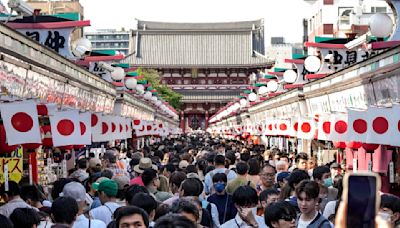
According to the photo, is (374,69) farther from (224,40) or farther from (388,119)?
(224,40)

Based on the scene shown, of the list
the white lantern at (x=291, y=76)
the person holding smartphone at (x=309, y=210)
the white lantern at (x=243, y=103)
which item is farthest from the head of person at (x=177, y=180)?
the white lantern at (x=243, y=103)

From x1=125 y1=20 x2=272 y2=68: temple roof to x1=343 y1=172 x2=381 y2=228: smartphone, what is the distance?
105 meters

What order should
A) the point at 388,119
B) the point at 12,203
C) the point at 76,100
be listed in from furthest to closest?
the point at 76,100 → the point at 388,119 → the point at 12,203

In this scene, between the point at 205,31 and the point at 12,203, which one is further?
the point at 205,31

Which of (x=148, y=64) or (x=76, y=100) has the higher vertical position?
(x=148, y=64)

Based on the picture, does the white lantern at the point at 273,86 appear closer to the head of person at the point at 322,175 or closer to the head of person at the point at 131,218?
the head of person at the point at 322,175

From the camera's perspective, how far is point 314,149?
88.4 ft

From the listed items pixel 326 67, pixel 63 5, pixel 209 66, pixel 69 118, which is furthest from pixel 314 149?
pixel 209 66

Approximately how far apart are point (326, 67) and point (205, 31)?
295 ft

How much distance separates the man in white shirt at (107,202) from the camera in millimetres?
8820

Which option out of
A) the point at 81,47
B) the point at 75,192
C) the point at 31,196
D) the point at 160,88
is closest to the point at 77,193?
the point at 75,192

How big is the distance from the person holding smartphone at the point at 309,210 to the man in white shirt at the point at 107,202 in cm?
228

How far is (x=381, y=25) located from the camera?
1579 cm

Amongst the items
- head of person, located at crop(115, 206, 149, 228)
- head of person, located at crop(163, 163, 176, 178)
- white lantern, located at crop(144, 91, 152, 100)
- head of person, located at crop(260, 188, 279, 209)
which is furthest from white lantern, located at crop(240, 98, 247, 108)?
head of person, located at crop(115, 206, 149, 228)
